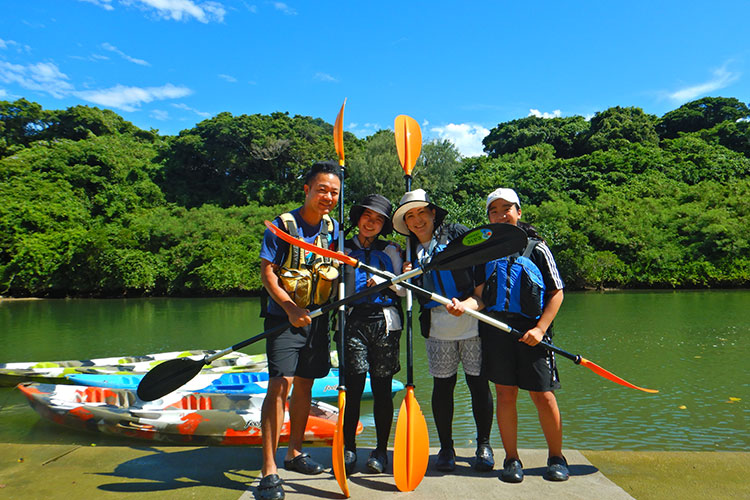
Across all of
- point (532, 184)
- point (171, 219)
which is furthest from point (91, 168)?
point (532, 184)

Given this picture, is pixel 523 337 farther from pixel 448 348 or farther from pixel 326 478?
pixel 326 478

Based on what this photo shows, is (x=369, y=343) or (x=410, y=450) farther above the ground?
(x=369, y=343)

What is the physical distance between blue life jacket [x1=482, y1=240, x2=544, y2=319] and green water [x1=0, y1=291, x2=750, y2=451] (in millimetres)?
2070

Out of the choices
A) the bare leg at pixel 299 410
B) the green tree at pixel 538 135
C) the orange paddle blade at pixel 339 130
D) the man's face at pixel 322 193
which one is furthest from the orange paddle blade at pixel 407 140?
the green tree at pixel 538 135

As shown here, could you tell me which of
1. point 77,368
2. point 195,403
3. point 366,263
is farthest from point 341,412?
point 77,368

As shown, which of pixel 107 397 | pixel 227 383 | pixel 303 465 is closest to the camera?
pixel 303 465

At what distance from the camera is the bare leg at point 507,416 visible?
2.56 m

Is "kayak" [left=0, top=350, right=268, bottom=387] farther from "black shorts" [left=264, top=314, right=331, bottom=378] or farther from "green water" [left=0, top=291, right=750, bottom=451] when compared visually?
"black shorts" [left=264, top=314, right=331, bottom=378]

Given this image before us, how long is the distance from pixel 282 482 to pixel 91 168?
37.8m

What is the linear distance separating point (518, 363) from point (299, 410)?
1.23 m

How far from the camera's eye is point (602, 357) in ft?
27.7

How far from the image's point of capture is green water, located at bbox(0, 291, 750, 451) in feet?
15.6

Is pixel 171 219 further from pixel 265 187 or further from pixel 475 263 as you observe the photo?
pixel 475 263

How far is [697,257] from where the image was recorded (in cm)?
2391
